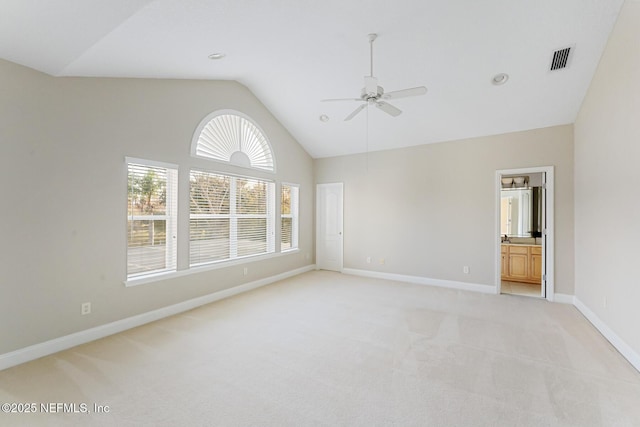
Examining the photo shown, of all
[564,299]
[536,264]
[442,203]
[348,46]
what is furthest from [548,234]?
[348,46]

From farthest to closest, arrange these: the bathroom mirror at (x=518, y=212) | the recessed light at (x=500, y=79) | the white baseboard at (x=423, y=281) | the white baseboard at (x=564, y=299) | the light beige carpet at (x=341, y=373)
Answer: the bathroom mirror at (x=518, y=212) → the white baseboard at (x=423, y=281) → the white baseboard at (x=564, y=299) → the recessed light at (x=500, y=79) → the light beige carpet at (x=341, y=373)

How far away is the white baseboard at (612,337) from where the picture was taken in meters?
2.53

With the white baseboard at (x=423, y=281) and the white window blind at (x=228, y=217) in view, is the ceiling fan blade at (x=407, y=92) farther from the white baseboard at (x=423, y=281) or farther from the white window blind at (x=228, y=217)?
the white baseboard at (x=423, y=281)

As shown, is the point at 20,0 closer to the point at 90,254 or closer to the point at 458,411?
the point at 90,254

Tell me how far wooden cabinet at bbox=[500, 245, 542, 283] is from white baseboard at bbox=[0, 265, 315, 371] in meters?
5.30

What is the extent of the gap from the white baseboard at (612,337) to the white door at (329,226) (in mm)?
4171

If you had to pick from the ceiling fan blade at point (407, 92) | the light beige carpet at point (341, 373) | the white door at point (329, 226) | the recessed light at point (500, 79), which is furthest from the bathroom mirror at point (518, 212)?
the ceiling fan blade at point (407, 92)

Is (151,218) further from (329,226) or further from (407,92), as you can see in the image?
(329,226)

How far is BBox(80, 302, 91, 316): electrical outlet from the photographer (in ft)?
9.67

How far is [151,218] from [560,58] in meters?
5.41

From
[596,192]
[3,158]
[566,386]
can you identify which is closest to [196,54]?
[3,158]

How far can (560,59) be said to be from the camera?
131 inches

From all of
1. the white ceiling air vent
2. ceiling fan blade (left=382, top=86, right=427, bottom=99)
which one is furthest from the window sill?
the white ceiling air vent

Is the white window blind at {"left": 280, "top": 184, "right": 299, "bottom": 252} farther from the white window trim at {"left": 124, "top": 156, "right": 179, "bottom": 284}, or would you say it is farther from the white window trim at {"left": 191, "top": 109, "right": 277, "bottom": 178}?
the white window trim at {"left": 124, "top": 156, "right": 179, "bottom": 284}
